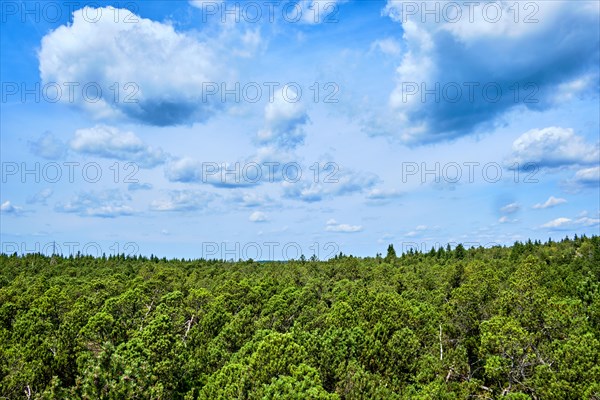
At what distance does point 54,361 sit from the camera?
34.5 metres

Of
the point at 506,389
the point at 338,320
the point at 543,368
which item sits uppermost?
the point at 338,320

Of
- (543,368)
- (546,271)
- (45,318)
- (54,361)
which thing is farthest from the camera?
(546,271)

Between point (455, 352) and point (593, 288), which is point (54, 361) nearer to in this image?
point (455, 352)

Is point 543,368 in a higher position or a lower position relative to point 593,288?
lower

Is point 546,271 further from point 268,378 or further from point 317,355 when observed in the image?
point 268,378

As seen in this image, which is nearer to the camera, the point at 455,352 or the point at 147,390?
the point at 147,390

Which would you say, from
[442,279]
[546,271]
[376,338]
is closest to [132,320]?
[376,338]

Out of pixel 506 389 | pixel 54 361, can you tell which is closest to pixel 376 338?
pixel 506 389

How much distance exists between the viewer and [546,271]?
7256cm

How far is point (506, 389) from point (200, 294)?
3873 centimetres

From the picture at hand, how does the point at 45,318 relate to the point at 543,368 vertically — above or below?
above

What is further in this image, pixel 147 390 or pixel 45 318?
pixel 45 318

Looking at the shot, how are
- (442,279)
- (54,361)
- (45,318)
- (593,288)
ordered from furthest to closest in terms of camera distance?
(442,279) < (593,288) < (45,318) < (54,361)

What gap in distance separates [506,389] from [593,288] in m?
23.5
